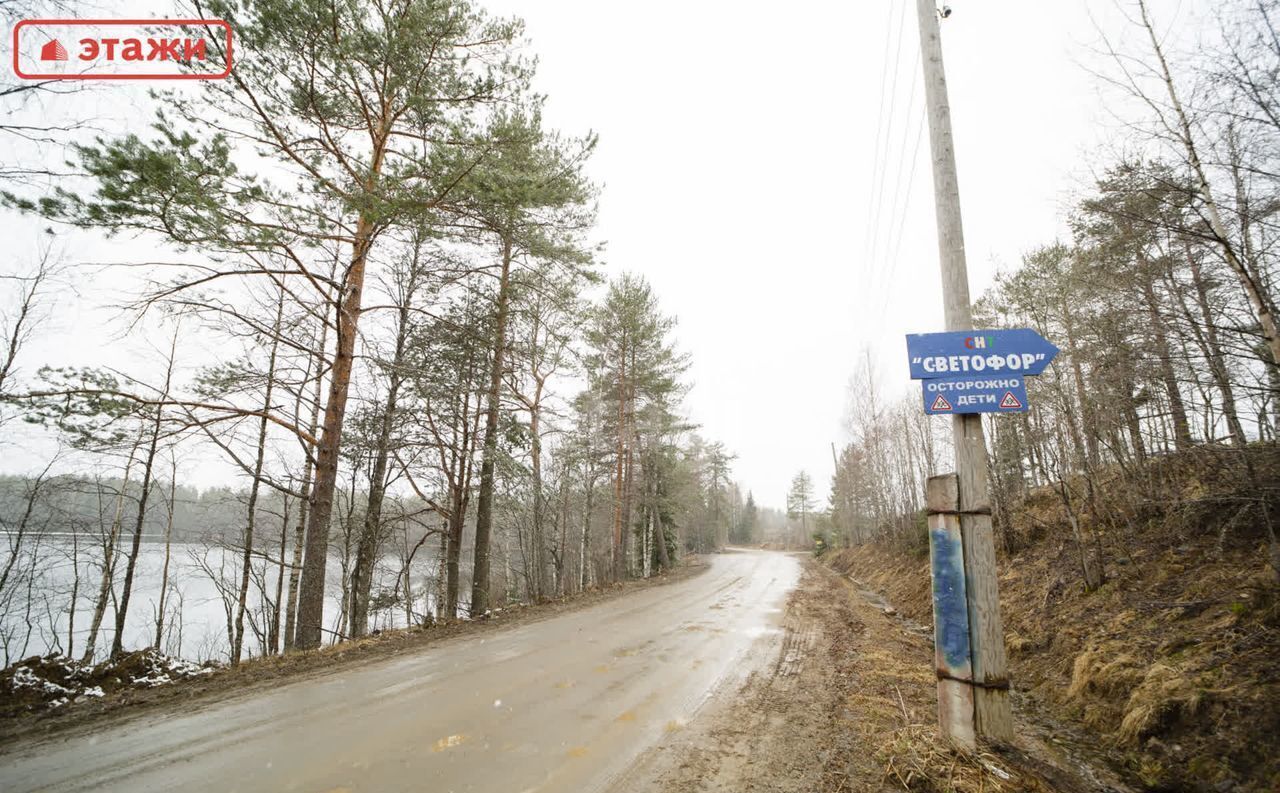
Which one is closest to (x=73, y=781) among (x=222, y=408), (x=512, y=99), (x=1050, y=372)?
(x=222, y=408)

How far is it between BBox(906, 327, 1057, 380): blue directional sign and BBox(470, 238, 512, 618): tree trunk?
835 centimetres

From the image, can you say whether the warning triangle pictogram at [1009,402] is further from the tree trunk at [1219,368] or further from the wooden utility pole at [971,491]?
the tree trunk at [1219,368]

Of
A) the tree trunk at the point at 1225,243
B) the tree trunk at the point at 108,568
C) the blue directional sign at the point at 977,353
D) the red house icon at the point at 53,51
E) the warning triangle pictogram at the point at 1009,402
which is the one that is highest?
the red house icon at the point at 53,51

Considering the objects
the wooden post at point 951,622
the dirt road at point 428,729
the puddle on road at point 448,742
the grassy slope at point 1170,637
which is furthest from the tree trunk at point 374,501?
the grassy slope at point 1170,637

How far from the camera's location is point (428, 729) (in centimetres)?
354

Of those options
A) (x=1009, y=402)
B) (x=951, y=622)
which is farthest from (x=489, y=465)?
(x=1009, y=402)

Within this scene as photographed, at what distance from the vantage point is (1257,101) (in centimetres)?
445

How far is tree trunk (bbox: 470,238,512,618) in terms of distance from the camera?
10.3 m

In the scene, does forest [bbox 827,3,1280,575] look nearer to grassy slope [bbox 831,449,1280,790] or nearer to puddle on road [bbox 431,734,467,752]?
grassy slope [bbox 831,449,1280,790]

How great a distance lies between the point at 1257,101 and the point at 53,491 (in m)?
23.3

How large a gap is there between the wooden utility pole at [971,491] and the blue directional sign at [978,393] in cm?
17

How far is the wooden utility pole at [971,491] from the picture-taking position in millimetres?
3035

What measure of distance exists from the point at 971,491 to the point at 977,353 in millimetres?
981

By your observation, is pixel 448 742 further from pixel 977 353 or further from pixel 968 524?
pixel 977 353
